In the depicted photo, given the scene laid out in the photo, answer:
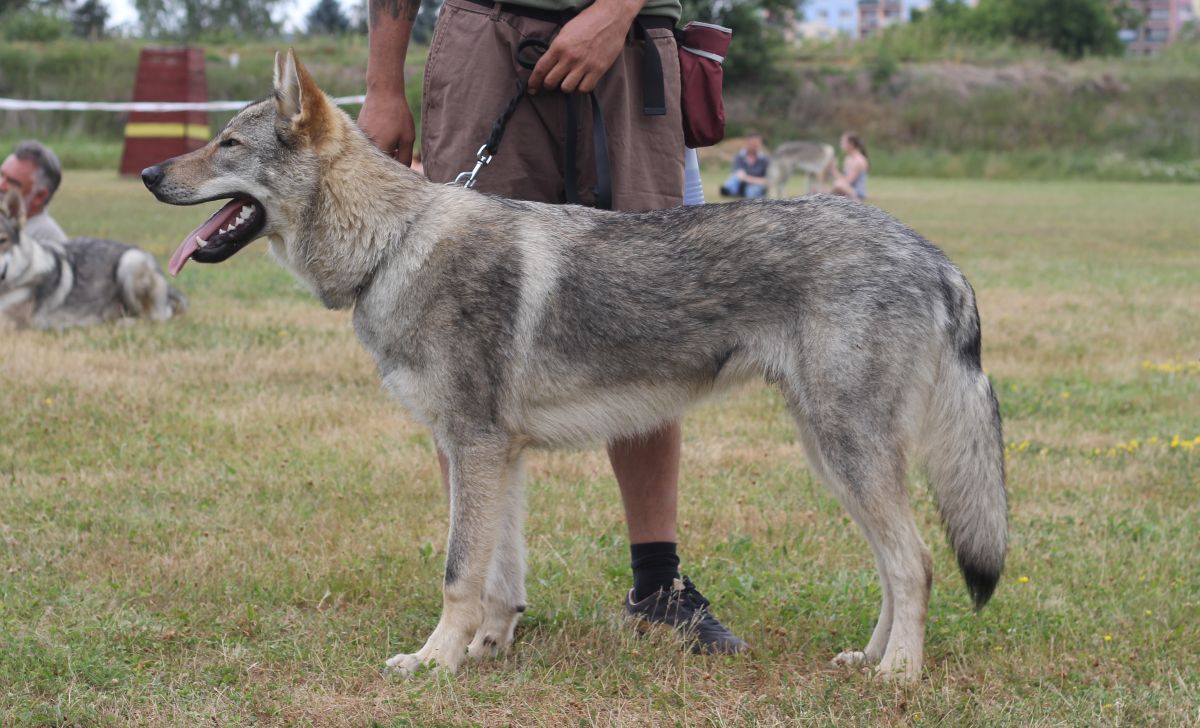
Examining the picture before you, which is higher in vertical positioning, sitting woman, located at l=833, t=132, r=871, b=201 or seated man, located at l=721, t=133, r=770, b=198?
sitting woman, located at l=833, t=132, r=871, b=201

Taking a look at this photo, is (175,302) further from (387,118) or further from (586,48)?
(586,48)

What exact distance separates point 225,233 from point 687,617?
187 cm

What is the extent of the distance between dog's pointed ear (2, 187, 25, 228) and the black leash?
21.5ft

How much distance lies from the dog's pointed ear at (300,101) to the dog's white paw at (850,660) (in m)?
2.20

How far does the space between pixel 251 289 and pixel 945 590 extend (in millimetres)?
8305

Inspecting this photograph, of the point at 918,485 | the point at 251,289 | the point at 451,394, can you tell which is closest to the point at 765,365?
the point at 451,394

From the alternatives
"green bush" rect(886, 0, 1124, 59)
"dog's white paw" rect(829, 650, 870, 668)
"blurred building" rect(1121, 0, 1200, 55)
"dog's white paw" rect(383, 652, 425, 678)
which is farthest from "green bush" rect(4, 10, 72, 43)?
"blurred building" rect(1121, 0, 1200, 55)

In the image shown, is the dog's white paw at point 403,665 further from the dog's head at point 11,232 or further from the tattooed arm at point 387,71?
the dog's head at point 11,232

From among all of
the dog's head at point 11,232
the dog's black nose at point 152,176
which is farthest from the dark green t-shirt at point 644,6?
the dog's head at point 11,232

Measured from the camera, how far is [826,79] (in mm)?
52031

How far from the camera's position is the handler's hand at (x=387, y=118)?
407 cm

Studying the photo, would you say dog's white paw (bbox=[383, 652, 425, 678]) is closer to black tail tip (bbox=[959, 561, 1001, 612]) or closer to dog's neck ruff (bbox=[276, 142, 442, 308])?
dog's neck ruff (bbox=[276, 142, 442, 308])

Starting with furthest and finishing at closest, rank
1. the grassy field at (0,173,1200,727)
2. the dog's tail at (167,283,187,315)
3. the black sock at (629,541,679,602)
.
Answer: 1. the dog's tail at (167,283,187,315)
2. the black sock at (629,541,679,602)
3. the grassy field at (0,173,1200,727)

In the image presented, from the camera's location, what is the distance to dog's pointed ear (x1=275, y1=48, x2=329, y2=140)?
11.7ft
